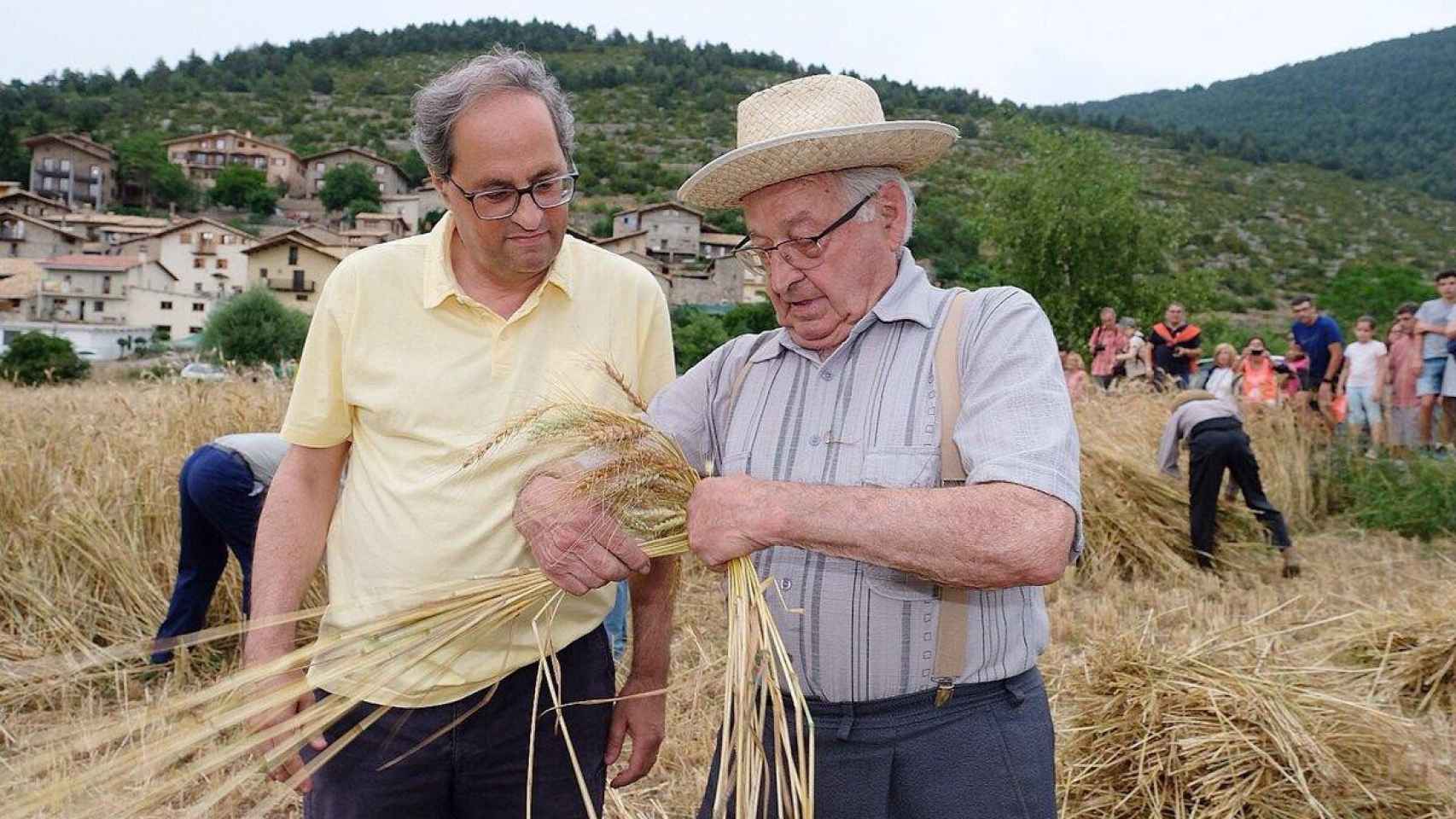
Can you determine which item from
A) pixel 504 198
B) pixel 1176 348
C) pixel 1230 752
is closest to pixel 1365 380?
pixel 1176 348

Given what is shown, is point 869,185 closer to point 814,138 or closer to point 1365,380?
point 814,138

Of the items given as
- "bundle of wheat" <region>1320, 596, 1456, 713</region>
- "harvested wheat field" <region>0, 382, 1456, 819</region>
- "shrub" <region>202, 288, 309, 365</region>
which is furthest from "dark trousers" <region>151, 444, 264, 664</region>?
"shrub" <region>202, 288, 309, 365</region>

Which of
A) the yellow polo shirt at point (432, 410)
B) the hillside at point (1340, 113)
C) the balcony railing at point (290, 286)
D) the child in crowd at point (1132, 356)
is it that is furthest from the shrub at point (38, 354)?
the hillside at point (1340, 113)

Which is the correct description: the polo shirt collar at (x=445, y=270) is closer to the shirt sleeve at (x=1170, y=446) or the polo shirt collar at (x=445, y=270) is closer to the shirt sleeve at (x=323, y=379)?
the shirt sleeve at (x=323, y=379)

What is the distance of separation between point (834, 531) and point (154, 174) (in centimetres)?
8043

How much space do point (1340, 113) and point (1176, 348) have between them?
334ft

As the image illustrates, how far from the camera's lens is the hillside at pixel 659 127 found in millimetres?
51688

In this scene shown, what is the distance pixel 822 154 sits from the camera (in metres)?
1.62

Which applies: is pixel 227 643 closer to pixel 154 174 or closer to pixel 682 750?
pixel 682 750

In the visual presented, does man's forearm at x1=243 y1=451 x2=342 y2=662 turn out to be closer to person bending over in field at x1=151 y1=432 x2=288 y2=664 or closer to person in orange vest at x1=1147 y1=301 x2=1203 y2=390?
person bending over in field at x1=151 y1=432 x2=288 y2=664

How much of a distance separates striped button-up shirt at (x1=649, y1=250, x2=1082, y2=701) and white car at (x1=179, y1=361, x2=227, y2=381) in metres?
5.29

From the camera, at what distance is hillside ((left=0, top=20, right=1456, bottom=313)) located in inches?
2035

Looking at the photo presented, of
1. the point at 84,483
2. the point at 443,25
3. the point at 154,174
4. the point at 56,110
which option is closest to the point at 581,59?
the point at 443,25

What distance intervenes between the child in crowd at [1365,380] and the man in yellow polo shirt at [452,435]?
820 centimetres
